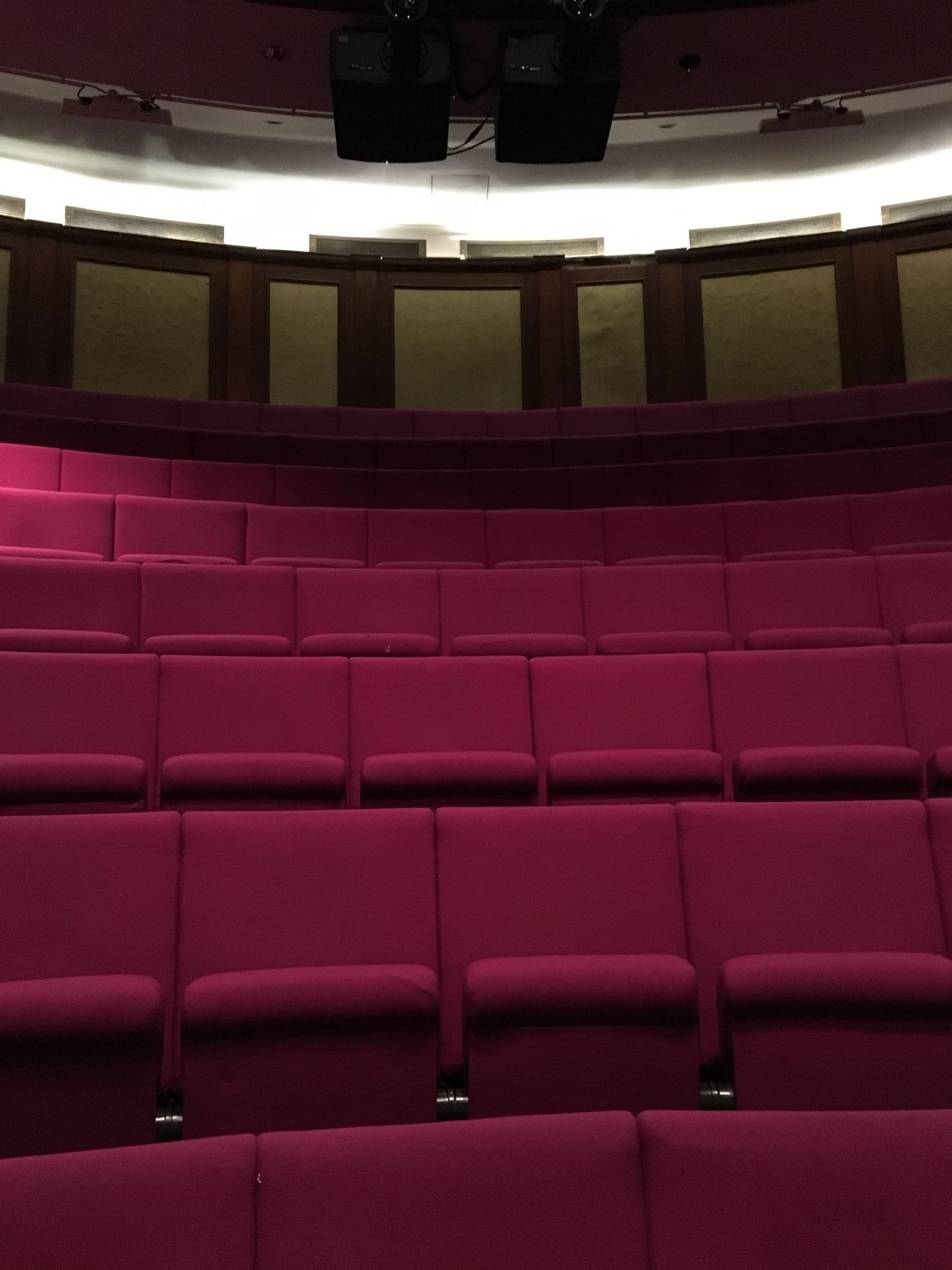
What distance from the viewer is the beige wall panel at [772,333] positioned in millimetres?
1360

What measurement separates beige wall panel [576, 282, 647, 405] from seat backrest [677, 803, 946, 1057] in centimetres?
108

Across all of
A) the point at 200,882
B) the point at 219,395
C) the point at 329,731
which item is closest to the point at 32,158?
the point at 219,395

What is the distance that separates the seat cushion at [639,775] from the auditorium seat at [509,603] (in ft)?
0.64

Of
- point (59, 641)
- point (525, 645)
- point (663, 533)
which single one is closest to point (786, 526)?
point (663, 533)

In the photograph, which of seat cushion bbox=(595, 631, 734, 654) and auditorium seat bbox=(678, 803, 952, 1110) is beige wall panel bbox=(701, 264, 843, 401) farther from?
auditorium seat bbox=(678, 803, 952, 1110)

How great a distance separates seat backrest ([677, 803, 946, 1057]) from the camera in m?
0.34

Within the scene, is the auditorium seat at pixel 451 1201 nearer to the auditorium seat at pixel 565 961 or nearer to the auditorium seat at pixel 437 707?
the auditorium seat at pixel 565 961

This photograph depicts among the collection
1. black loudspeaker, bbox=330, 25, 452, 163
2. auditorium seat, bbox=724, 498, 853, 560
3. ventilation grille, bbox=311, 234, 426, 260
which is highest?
ventilation grille, bbox=311, 234, 426, 260

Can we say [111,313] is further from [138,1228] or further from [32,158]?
[138,1228]

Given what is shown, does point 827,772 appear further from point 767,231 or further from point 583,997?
point 767,231

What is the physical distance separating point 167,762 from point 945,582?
0.46m

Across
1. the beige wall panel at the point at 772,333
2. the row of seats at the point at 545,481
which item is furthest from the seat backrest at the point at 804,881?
the beige wall panel at the point at 772,333

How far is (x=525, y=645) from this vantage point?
604mm

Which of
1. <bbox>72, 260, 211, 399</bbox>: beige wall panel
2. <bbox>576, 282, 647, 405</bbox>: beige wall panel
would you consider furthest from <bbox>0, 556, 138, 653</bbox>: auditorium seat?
<bbox>576, 282, 647, 405</bbox>: beige wall panel
